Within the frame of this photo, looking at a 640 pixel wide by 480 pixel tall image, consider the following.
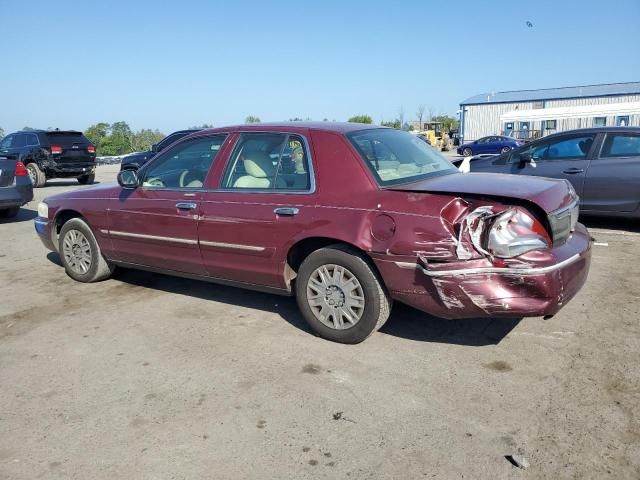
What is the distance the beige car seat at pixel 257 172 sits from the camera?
4.24 metres

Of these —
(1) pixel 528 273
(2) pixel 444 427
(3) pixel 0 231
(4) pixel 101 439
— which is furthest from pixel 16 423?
(3) pixel 0 231

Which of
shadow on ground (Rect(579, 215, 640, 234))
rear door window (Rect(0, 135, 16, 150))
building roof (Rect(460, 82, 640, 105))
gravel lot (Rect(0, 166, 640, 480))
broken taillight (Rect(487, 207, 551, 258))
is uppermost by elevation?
building roof (Rect(460, 82, 640, 105))

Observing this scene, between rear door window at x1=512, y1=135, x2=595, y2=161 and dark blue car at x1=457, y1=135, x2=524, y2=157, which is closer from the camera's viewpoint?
rear door window at x1=512, y1=135, x2=595, y2=161

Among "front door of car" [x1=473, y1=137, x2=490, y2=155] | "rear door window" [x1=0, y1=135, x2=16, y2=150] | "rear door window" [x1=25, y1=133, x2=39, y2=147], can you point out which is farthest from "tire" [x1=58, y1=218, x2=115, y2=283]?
"front door of car" [x1=473, y1=137, x2=490, y2=155]

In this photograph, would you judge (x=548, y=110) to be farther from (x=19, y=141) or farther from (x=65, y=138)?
(x=19, y=141)

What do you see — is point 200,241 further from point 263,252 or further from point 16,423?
point 16,423

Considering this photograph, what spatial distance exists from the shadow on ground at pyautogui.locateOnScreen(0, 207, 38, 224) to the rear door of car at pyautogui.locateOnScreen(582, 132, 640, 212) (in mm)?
9847

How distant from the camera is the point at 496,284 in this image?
3.26 metres

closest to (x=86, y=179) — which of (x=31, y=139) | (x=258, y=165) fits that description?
(x=31, y=139)

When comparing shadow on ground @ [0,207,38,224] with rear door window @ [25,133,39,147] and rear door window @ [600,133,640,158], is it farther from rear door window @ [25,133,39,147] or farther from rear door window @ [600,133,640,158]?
rear door window @ [600,133,640,158]

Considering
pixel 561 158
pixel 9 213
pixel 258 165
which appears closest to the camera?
pixel 258 165

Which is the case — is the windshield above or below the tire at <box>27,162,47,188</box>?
above

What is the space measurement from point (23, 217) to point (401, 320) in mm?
9078

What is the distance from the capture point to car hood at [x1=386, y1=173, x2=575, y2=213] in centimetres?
337
